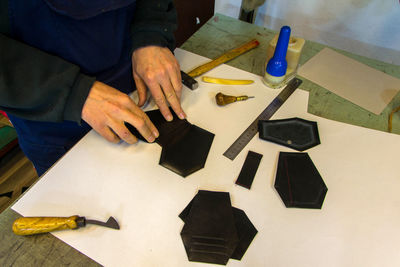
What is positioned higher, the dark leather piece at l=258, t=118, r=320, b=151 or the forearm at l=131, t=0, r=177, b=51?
the forearm at l=131, t=0, r=177, b=51

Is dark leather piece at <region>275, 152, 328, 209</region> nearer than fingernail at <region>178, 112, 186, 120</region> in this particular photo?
Yes

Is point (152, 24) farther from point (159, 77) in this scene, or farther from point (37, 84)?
point (37, 84)

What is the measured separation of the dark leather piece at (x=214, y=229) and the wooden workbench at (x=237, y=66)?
7.8 inches

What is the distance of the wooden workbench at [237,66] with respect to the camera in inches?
20.3

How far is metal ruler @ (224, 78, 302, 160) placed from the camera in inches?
27.0

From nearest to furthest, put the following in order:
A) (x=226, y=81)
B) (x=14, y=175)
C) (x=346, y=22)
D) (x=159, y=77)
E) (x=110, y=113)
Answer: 1. (x=110, y=113)
2. (x=159, y=77)
3. (x=226, y=81)
4. (x=346, y=22)
5. (x=14, y=175)

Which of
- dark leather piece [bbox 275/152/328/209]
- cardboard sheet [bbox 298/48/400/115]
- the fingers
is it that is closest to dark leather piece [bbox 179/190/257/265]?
dark leather piece [bbox 275/152/328/209]

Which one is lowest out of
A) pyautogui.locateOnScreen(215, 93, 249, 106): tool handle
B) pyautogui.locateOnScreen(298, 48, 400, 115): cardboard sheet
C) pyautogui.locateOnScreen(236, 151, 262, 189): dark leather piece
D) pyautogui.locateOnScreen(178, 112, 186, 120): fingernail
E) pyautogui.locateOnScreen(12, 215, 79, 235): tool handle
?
pyautogui.locateOnScreen(12, 215, 79, 235): tool handle

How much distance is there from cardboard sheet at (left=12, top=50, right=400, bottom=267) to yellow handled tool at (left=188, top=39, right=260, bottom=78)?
0.66 feet

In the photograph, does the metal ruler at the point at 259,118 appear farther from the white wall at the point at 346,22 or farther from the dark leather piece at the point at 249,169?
the white wall at the point at 346,22

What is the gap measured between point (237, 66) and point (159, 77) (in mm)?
336

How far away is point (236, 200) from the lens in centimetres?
59

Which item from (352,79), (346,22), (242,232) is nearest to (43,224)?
(242,232)

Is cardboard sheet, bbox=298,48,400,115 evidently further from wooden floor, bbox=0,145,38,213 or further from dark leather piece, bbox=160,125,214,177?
wooden floor, bbox=0,145,38,213
